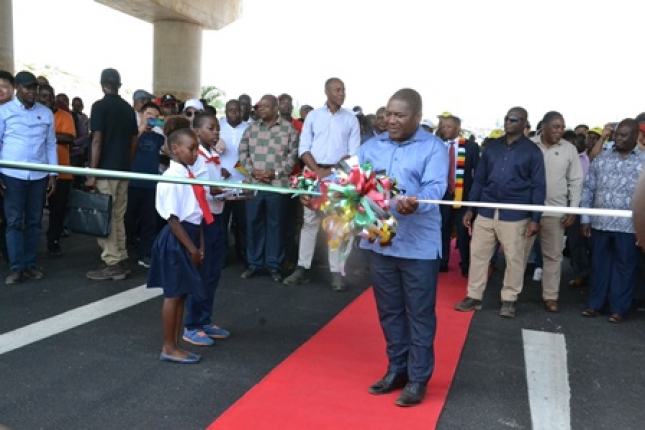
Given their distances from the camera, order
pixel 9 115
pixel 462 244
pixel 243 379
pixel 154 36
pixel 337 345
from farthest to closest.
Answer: pixel 154 36 < pixel 462 244 < pixel 9 115 < pixel 337 345 < pixel 243 379

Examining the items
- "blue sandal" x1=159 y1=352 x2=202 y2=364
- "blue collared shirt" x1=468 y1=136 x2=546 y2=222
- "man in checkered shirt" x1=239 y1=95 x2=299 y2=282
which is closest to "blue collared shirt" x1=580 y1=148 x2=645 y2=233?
"blue collared shirt" x1=468 y1=136 x2=546 y2=222

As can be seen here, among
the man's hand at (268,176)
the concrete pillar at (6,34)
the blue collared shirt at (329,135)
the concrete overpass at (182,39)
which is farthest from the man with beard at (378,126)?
the concrete overpass at (182,39)

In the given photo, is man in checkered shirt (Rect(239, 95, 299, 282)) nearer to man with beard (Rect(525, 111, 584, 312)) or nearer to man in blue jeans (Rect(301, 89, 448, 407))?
man with beard (Rect(525, 111, 584, 312))

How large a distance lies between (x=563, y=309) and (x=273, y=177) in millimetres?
3482

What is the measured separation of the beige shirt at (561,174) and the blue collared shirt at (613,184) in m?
0.11

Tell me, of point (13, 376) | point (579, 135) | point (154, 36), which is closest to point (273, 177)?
point (13, 376)

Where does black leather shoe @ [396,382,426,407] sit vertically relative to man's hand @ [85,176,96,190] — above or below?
below

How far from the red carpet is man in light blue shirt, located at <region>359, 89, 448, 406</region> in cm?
21

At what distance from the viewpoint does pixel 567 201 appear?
21.5 ft

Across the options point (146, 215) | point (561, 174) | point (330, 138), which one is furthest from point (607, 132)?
point (146, 215)

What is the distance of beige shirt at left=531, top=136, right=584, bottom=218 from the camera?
643cm

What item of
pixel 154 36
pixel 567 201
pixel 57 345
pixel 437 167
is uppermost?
pixel 154 36

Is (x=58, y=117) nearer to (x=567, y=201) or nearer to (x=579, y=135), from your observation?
(x=567, y=201)

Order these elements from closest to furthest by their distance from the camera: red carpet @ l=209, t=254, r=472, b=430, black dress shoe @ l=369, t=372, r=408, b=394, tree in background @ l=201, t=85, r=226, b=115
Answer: red carpet @ l=209, t=254, r=472, b=430
black dress shoe @ l=369, t=372, r=408, b=394
tree in background @ l=201, t=85, r=226, b=115
